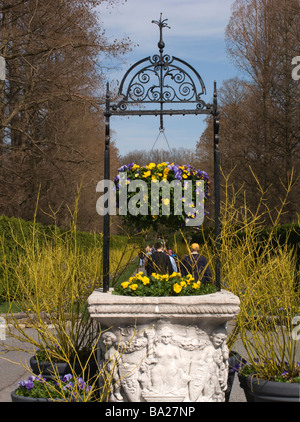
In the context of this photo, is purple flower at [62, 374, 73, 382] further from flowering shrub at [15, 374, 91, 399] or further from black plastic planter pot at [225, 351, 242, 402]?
black plastic planter pot at [225, 351, 242, 402]

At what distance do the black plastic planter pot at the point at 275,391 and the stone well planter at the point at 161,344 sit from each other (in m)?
0.43

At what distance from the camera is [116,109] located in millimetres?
4875

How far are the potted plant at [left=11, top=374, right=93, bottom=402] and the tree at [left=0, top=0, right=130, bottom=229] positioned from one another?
1026 centimetres

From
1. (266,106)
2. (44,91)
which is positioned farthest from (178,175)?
(266,106)

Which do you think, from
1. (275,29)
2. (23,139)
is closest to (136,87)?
(23,139)

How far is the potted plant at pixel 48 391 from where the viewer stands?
3941 mm

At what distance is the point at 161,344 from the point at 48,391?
896mm

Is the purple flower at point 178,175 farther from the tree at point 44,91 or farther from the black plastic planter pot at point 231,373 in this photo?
the tree at point 44,91

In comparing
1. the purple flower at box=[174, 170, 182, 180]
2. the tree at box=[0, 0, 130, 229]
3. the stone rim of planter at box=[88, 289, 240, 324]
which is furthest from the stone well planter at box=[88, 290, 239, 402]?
the tree at box=[0, 0, 130, 229]

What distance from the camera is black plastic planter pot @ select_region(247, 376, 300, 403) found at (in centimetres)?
402

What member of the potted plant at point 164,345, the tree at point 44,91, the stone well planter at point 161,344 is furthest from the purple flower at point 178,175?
the tree at point 44,91

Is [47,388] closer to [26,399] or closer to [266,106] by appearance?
[26,399]
